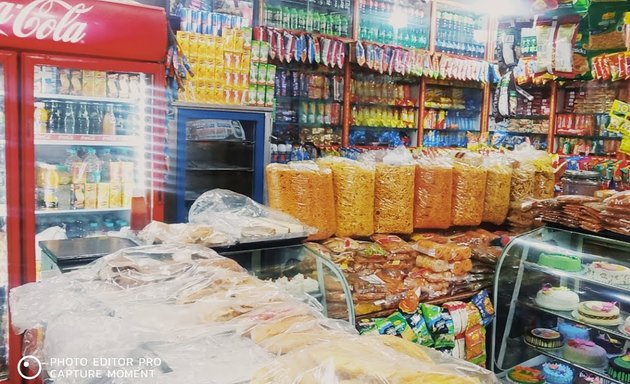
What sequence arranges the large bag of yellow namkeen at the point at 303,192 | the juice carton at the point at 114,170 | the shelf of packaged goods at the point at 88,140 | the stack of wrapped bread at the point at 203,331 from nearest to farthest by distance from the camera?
the stack of wrapped bread at the point at 203,331
the large bag of yellow namkeen at the point at 303,192
the shelf of packaged goods at the point at 88,140
the juice carton at the point at 114,170

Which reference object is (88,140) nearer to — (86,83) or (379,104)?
(86,83)

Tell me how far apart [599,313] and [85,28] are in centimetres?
310

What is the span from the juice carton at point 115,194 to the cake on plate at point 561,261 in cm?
258

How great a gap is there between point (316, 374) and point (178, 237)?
1.36m

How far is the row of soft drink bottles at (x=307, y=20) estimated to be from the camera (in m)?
6.20

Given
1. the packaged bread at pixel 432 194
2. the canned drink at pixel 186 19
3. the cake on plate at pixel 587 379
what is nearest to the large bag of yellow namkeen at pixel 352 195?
the packaged bread at pixel 432 194

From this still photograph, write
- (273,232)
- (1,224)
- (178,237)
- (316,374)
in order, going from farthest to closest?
(1,224) < (273,232) < (178,237) < (316,374)

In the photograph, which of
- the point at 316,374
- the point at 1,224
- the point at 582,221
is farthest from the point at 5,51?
the point at 582,221

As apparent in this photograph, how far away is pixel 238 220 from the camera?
2520 mm

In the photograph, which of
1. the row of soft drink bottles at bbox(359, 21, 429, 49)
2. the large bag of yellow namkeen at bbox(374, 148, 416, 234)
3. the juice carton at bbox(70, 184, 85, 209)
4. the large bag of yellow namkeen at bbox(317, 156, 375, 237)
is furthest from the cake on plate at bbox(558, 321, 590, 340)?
the row of soft drink bottles at bbox(359, 21, 429, 49)

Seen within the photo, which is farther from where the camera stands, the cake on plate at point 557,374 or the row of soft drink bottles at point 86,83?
the row of soft drink bottles at point 86,83

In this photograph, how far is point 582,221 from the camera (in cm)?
311

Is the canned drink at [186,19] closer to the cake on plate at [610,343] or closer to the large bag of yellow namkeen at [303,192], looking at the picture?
the large bag of yellow namkeen at [303,192]

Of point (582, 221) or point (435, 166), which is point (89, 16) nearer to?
point (435, 166)
